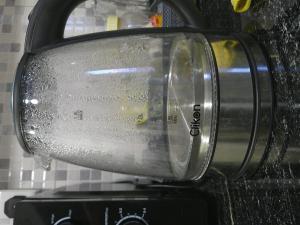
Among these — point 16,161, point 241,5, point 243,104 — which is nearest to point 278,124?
point 243,104

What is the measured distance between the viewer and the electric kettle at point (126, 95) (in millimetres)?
488

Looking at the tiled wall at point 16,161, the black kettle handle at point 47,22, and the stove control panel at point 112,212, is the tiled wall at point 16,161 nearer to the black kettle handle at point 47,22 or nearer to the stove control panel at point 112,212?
the stove control panel at point 112,212

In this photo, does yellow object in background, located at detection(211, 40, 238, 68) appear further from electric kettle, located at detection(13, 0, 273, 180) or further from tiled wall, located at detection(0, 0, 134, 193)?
tiled wall, located at detection(0, 0, 134, 193)

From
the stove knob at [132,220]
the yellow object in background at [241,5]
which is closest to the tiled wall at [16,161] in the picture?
the stove knob at [132,220]

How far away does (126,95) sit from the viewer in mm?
539

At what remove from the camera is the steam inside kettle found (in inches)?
21.1

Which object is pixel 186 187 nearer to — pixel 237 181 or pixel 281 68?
pixel 237 181

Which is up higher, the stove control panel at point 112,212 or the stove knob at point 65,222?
the stove control panel at point 112,212

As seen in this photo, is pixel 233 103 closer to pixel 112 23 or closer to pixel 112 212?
pixel 112 212

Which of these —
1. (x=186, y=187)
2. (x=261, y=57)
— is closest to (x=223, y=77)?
(x=261, y=57)

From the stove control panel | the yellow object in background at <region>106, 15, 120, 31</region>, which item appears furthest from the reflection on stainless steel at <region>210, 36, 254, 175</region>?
the yellow object in background at <region>106, 15, 120, 31</region>

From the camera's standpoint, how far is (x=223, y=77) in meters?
0.45

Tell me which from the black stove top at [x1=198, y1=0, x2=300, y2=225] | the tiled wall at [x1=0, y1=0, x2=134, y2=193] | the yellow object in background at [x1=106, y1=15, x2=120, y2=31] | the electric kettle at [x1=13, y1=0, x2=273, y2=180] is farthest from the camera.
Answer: the yellow object in background at [x1=106, y1=15, x2=120, y2=31]

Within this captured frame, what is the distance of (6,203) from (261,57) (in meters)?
0.75
